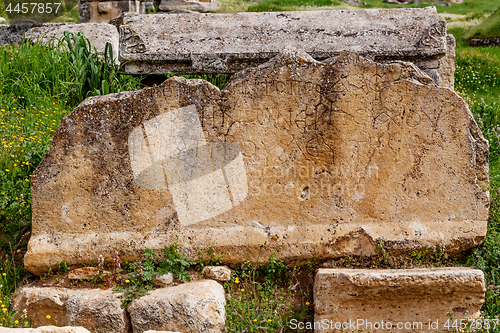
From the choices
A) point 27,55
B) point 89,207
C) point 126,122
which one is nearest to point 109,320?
point 89,207

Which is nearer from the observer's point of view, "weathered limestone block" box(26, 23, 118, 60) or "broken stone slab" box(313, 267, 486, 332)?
"broken stone slab" box(313, 267, 486, 332)

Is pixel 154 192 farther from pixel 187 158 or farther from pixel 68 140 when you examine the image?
pixel 68 140

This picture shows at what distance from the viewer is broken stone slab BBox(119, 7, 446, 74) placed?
14.6ft

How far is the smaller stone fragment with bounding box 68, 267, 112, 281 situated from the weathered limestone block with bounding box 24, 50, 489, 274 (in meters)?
0.07

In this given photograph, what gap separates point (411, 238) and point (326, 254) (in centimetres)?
55

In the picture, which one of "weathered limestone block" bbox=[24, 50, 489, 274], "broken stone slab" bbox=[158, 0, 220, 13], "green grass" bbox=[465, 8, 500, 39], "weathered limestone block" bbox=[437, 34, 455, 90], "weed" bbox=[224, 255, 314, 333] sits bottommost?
"weed" bbox=[224, 255, 314, 333]

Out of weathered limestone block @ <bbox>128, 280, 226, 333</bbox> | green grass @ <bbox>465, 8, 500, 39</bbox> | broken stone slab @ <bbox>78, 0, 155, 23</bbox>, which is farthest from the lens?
green grass @ <bbox>465, 8, 500, 39</bbox>

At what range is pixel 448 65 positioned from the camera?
16.8 ft

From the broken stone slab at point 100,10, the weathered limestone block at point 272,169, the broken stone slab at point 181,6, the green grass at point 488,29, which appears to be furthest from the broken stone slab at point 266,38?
the broken stone slab at point 181,6

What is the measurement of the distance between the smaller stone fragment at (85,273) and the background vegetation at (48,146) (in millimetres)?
277

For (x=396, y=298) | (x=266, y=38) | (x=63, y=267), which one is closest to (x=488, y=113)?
(x=266, y=38)

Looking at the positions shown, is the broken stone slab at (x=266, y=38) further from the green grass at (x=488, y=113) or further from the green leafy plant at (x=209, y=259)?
the green leafy plant at (x=209, y=259)

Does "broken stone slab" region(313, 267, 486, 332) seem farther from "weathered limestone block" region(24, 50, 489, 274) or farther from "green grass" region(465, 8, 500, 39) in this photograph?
"green grass" region(465, 8, 500, 39)

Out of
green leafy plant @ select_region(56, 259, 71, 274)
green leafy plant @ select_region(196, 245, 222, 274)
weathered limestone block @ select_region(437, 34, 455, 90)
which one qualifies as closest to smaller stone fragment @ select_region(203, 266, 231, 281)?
green leafy plant @ select_region(196, 245, 222, 274)
